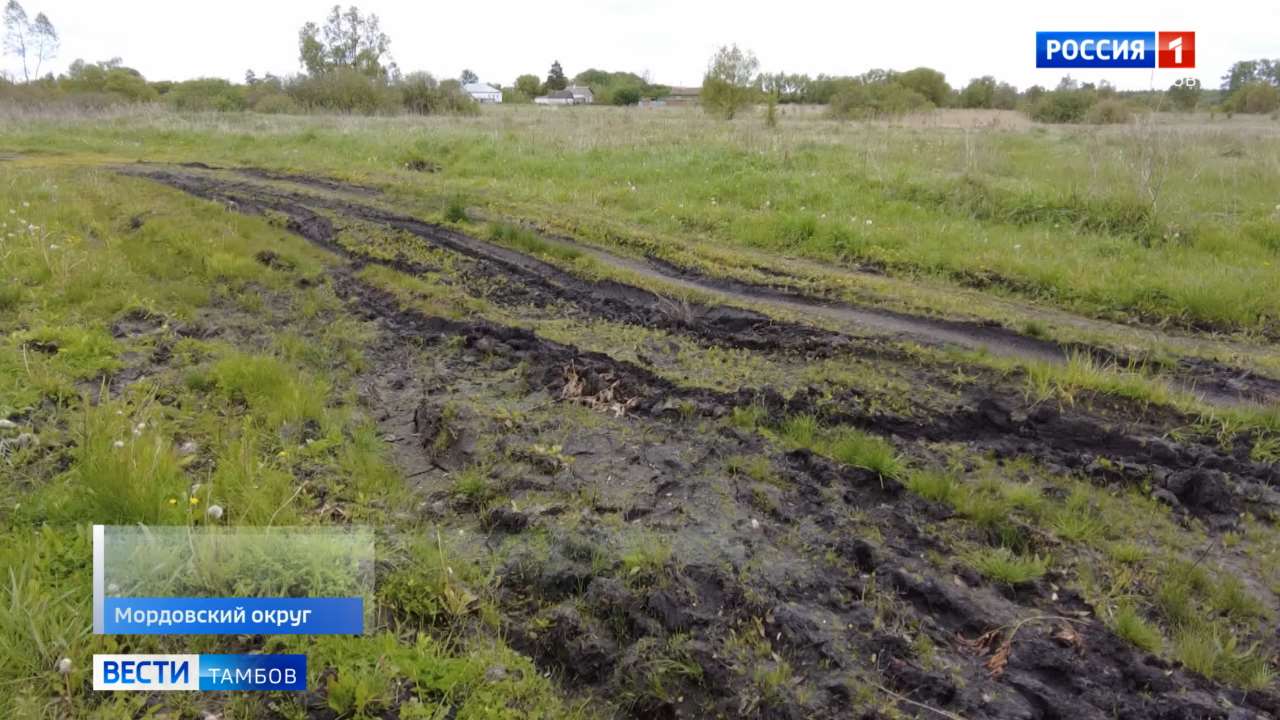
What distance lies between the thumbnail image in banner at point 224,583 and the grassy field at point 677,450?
84 mm

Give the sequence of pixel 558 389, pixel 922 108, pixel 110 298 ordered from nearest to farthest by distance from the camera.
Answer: pixel 558 389, pixel 110 298, pixel 922 108

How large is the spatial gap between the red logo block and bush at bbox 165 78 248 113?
41.9 meters

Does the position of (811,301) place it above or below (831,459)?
above

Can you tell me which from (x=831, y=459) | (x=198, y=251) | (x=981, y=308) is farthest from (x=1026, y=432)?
(x=198, y=251)

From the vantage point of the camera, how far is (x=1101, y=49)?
36.2 ft

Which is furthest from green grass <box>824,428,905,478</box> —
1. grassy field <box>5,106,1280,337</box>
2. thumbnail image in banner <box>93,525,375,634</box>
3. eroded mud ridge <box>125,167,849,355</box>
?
grassy field <box>5,106,1280,337</box>

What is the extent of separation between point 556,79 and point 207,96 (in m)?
44.5

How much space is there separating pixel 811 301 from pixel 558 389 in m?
3.04

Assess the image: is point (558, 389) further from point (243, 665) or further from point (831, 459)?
point (243, 665)

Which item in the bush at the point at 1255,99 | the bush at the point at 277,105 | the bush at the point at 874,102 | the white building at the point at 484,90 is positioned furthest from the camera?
the white building at the point at 484,90

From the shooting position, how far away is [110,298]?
19.8ft

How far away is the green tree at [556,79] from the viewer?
8300cm
